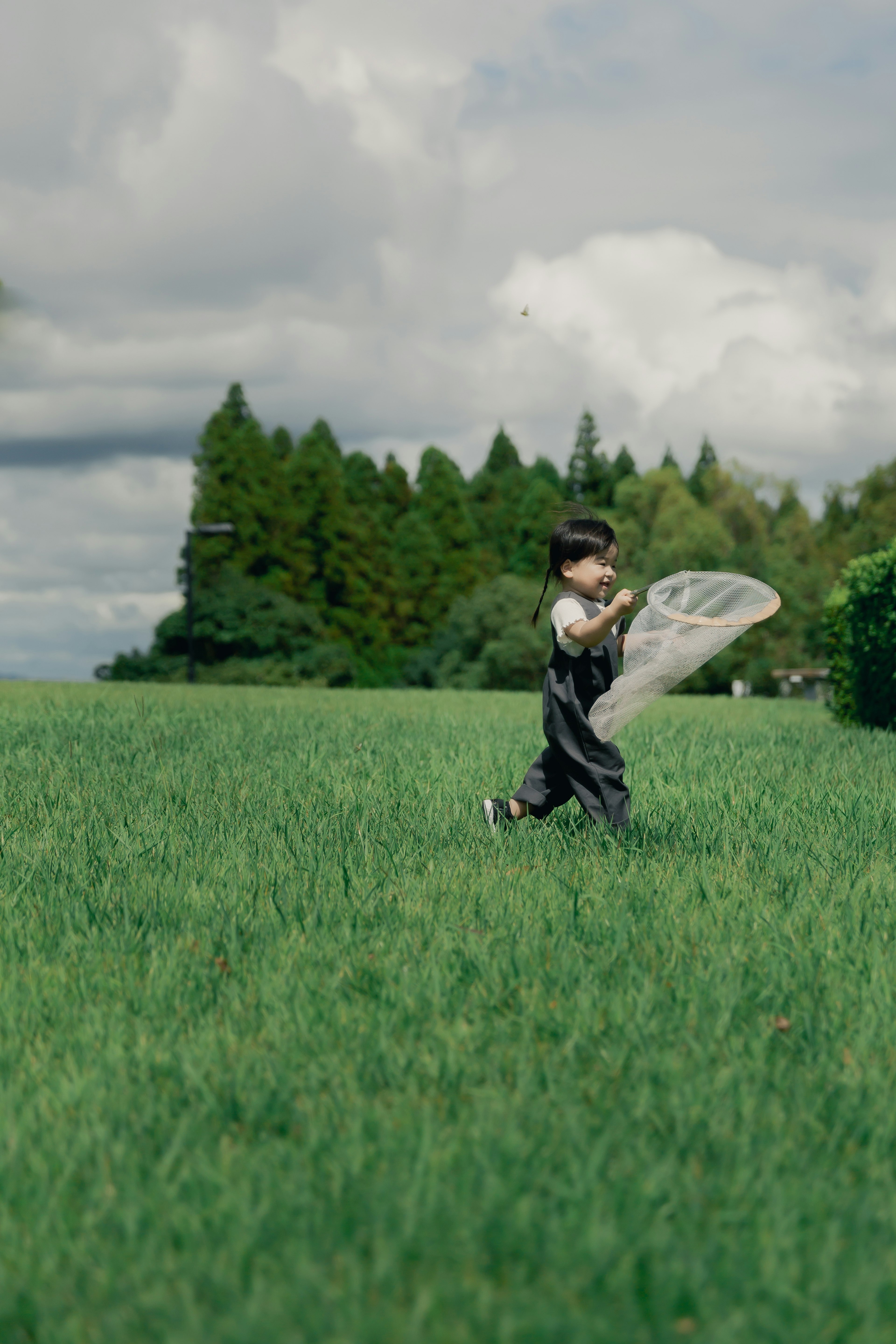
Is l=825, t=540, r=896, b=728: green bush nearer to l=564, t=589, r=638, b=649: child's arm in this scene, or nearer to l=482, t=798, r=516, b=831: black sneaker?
l=482, t=798, r=516, b=831: black sneaker

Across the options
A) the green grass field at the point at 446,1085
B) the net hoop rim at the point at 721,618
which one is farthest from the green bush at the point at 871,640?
the net hoop rim at the point at 721,618

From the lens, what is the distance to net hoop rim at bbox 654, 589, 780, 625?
5.16 m

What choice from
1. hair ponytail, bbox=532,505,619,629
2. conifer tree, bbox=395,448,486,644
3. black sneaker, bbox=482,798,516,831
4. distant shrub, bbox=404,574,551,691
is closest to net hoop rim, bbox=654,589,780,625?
hair ponytail, bbox=532,505,619,629

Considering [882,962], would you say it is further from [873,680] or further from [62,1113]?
[873,680]

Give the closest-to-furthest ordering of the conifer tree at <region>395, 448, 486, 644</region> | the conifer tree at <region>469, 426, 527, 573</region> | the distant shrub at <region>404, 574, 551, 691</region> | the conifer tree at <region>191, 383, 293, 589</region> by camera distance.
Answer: the distant shrub at <region>404, 574, 551, 691</region>
the conifer tree at <region>191, 383, 293, 589</region>
the conifer tree at <region>395, 448, 486, 644</region>
the conifer tree at <region>469, 426, 527, 573</region>

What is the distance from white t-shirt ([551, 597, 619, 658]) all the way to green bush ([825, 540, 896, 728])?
8815 mm

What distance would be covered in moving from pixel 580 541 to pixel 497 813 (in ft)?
5.25

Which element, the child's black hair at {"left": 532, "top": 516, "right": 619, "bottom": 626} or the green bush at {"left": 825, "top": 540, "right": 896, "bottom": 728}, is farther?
the green bush at {"left": 825, "top": 540, "right": 896, "bottom": 728}

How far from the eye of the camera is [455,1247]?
206 centimetres

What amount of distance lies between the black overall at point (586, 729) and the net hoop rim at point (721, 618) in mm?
360

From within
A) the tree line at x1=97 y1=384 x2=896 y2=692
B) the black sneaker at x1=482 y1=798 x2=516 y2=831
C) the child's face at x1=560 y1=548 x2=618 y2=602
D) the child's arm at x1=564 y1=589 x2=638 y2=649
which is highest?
the tree line at x1=97 y1=384 x2=896 y2=692

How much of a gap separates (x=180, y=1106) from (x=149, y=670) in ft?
142

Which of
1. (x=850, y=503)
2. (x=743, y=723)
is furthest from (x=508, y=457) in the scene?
(x=743, y=723)

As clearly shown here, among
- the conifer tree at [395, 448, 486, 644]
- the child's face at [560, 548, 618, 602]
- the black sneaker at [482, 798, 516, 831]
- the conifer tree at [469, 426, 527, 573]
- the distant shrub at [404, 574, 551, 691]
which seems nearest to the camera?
the child's face at [560, 548, 618, 602]
